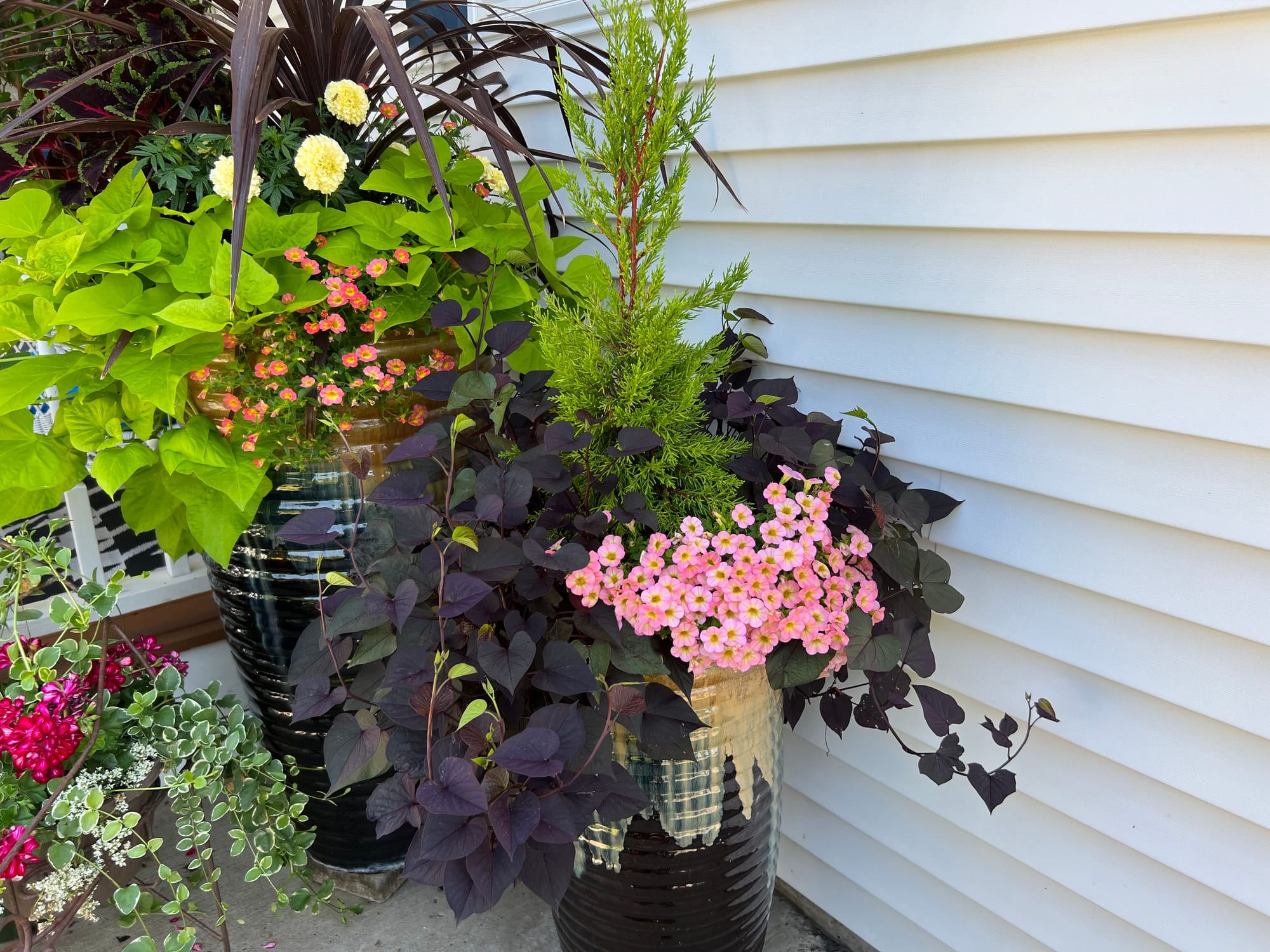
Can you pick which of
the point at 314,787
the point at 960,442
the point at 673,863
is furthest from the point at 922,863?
the point at 314,787

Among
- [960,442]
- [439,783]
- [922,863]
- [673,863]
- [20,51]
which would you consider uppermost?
[20,51]

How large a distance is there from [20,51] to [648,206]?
157cm

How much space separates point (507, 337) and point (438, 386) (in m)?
0.12

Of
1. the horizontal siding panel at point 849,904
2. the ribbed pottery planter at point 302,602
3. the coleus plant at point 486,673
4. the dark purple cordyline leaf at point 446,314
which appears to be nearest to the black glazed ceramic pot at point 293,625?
the ribbed pottery planter at point 302,602

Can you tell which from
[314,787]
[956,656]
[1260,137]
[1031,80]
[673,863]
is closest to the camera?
[1260,137]

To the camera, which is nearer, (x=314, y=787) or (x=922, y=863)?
(x=922, y=863)

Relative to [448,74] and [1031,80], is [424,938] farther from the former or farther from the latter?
[1031,80]

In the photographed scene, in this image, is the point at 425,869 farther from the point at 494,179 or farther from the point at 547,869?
the point at 494,179

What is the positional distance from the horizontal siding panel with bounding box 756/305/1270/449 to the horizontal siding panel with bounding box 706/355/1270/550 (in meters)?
0.02

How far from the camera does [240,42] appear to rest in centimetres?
96

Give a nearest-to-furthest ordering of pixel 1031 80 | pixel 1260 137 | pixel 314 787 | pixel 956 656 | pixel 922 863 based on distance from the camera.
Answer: pixel 1260 137, pixel 1031 80, pixel 956 656, pixel 922 863, pixel 314 787

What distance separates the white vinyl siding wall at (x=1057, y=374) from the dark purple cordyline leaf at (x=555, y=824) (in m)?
0.72

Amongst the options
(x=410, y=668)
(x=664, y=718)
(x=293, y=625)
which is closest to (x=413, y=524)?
(x=410, y=668)

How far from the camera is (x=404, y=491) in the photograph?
1.10m
